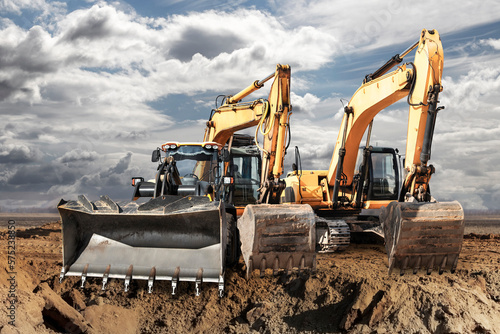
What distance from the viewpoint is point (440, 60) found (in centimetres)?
721

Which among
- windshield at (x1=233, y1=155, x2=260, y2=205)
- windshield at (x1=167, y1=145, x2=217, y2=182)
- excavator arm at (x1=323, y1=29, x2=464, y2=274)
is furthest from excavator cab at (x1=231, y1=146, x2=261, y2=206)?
excavator arm at (x1=323, y1=29, x2=464, y2=274)

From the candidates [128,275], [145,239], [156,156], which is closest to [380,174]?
[156,156]

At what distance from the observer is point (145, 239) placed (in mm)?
6582

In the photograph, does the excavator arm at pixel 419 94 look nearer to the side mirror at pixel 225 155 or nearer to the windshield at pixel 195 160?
the side mirror at pixel 225 155

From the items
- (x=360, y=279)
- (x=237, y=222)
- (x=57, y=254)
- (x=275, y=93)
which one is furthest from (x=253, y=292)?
(x=57, y=254)

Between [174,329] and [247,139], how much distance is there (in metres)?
6.71

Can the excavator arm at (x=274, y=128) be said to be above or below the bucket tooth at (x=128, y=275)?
above

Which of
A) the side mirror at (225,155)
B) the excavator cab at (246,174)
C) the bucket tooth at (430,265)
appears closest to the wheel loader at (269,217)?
the bucket tooth at (430,265)

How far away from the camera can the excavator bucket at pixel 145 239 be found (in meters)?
6.18

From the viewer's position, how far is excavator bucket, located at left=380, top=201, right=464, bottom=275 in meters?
6.52

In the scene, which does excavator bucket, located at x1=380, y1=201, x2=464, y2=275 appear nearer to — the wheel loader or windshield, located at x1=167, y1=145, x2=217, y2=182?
the wheel loader

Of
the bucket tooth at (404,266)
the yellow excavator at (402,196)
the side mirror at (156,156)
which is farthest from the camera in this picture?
the side mirror at (156,156)

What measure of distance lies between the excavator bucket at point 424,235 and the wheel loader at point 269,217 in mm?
14

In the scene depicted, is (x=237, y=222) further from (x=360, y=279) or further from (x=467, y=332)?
(x=467, y=332)
